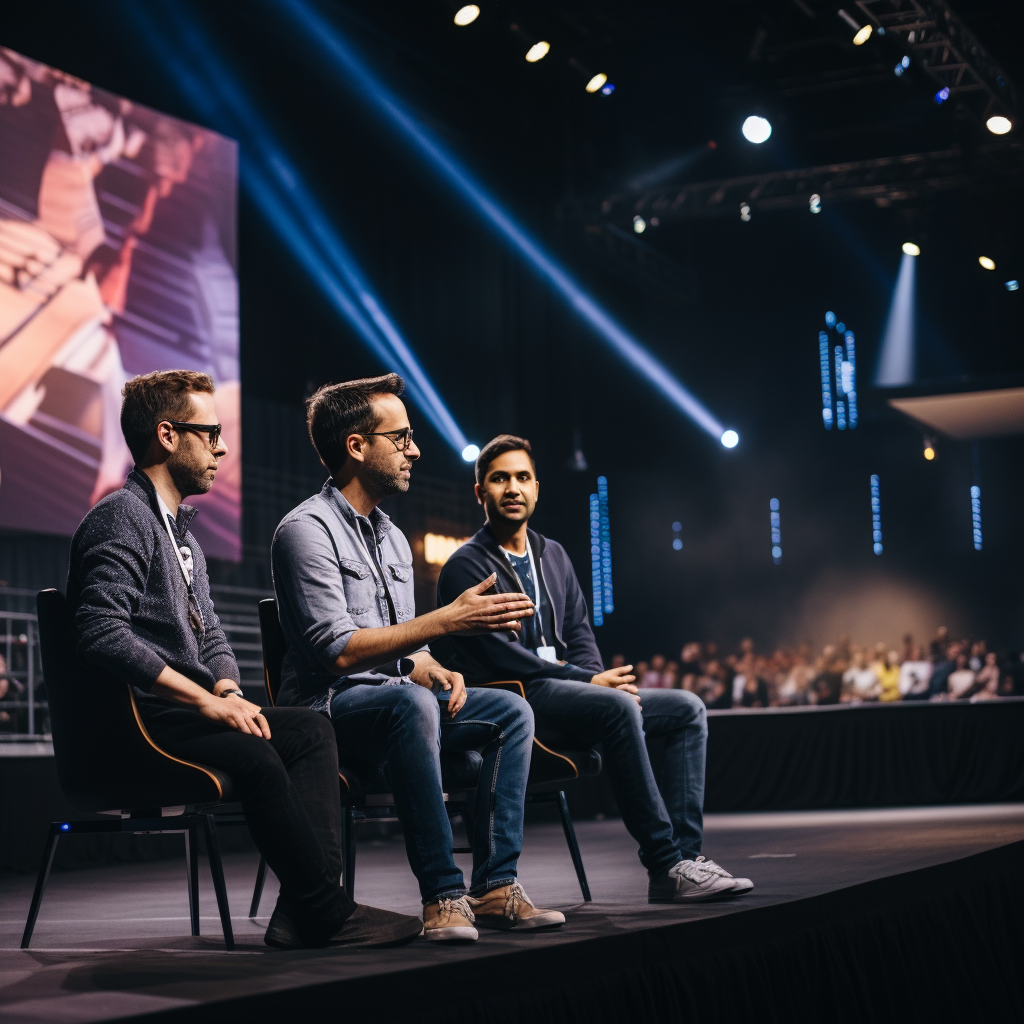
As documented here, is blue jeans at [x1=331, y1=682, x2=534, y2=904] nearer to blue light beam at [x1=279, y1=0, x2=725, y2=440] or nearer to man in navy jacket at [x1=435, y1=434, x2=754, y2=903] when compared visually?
man in navy jacket at [x1=435, y1=434, x2=754, y2=903]

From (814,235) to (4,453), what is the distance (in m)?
8.19

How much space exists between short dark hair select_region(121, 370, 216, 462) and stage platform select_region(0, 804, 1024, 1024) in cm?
93

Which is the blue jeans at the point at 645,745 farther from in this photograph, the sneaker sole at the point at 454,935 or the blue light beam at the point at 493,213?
the blue light beam at the point at 493,213

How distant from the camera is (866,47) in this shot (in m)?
8.62

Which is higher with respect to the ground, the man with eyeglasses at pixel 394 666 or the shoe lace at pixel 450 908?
the man with eyeglasses at pixel 394 666

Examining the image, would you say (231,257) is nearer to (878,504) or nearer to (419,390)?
(419,390)

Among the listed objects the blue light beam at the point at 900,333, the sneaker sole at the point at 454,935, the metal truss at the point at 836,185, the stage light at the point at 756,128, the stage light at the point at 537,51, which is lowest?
the sneaker sole at the point at 454,935

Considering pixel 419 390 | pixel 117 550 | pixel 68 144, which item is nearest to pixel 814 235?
pixel 419 390

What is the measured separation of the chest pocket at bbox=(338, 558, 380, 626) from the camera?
8.32 feet

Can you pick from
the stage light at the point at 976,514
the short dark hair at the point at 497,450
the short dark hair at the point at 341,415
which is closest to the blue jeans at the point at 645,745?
the short dark hair at the point at 497,450

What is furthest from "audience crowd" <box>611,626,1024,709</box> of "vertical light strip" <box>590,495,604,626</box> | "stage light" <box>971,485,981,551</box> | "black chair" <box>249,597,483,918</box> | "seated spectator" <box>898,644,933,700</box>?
"black chair" <box>249,597,483,918</box>

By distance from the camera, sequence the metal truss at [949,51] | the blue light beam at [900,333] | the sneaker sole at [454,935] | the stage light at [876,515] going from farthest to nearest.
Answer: the stage light at [876,515], the blue light beam at [900,333], the metal truss at [949,51], the sneaker sole at [454,935]

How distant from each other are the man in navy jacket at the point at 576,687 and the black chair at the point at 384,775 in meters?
0.08

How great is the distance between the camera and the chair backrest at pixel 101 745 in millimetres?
2309
